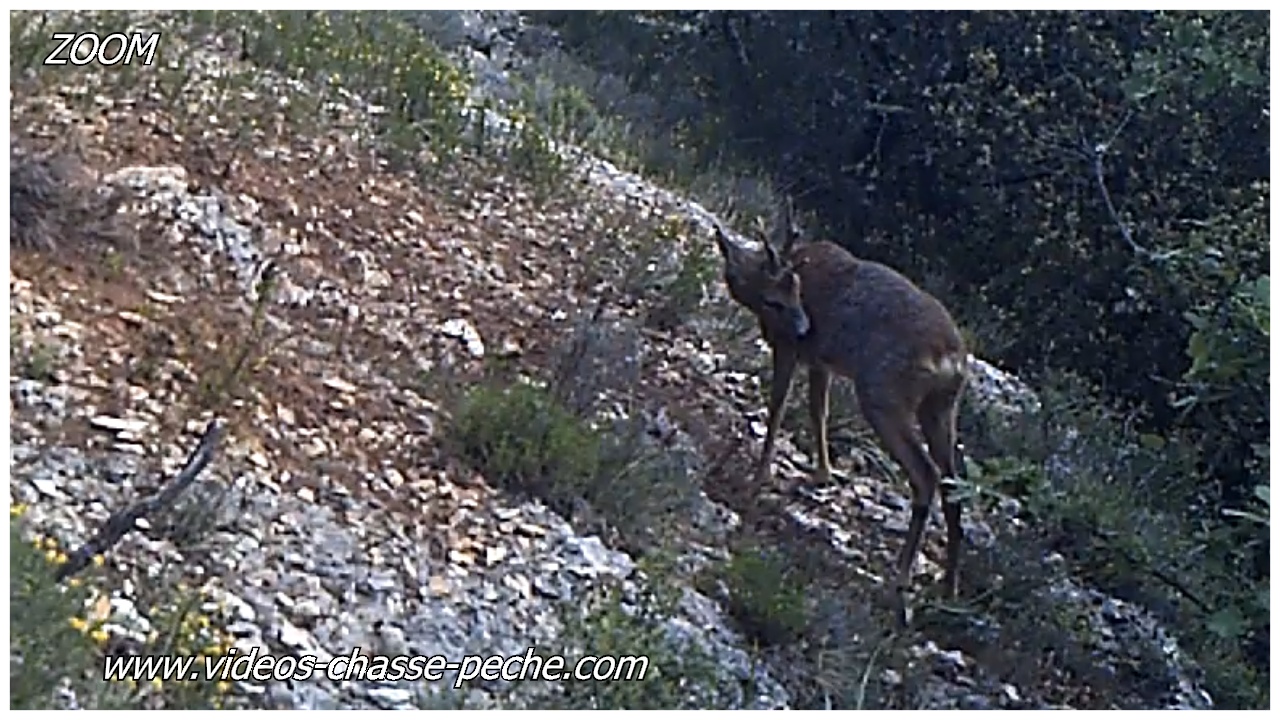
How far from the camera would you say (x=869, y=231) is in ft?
47.6

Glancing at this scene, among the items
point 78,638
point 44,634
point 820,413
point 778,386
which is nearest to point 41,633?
point 44,634

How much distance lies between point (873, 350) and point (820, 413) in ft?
2.84

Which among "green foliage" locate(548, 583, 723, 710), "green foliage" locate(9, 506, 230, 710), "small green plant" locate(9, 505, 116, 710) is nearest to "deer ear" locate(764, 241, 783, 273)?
"green foliage" locate(548, 583, 723, 710)

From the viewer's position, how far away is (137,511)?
21.2ft

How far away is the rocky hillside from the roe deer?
40cm

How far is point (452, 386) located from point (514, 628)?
161 cm

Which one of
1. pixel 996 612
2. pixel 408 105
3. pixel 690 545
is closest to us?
pixel 690 545

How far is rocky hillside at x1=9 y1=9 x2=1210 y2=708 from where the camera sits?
6.79m

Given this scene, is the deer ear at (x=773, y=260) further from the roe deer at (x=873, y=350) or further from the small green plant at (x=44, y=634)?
the small green plant at (x=44, y=634)

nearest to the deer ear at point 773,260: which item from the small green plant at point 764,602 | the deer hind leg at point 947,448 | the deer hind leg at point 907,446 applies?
the deer hind leg at point 907,446

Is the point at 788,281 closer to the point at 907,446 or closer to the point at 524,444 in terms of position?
the point at 907,446

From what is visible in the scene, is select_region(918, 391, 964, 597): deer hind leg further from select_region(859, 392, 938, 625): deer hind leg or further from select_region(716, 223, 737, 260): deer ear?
select_region(716, 223, 737, 260): deer ear
